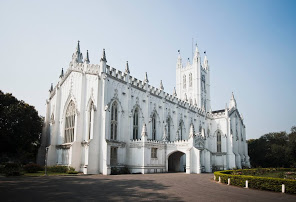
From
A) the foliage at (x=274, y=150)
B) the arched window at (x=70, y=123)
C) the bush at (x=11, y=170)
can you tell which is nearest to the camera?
the bush at (x=11, y=170)

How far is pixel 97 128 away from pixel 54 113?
1019cm

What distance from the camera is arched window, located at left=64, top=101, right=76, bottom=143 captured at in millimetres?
35219

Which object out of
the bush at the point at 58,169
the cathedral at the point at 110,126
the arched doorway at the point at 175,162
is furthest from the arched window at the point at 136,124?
the bush at the point at 58,169

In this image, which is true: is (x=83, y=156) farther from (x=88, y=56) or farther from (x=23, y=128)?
(x=88, y=56)

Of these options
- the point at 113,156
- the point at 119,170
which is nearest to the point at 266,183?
the point at 119,170

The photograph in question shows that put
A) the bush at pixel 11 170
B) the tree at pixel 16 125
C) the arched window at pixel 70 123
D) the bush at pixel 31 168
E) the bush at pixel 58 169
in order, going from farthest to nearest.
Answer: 1. the tree at pixel 16 125
2. the arched window at pixel 70 123
3. the bush at pixel 58 169
4. the bush at pixel 31 168
5. the bush at pixel 11 170

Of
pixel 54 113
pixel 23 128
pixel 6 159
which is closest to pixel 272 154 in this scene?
pixel 54 113

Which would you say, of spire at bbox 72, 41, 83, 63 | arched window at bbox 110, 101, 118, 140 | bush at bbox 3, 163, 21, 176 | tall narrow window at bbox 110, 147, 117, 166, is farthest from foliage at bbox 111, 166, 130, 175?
spire at bbox 72, 41, 83, 63

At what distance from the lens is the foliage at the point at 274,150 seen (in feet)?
194

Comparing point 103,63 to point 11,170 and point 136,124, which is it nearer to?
→ point 136,124

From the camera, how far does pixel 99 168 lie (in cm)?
3108

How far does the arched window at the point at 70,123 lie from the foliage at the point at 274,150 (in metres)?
49.7

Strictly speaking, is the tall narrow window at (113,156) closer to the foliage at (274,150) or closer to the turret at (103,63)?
the turret at (103,63)

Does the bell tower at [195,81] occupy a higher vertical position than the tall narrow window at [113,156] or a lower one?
higher
